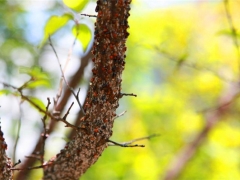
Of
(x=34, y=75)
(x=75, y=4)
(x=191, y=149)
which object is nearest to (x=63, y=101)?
(x=34, y=75)

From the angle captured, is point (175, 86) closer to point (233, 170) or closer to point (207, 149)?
point (207, 149)

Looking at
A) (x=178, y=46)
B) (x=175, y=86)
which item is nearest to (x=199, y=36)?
(x=178, y=46)

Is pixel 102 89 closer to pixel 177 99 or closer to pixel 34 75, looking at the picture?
pixel 34 75

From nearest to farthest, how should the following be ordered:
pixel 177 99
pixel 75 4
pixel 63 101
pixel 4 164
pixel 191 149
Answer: pixel 4 164 → pixel 75 4 → pixel 63 101 → pixel 191 149 → pixel 177 99

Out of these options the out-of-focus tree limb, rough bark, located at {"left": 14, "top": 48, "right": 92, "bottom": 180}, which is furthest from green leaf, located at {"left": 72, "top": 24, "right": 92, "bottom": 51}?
the out-of-focus tree limb

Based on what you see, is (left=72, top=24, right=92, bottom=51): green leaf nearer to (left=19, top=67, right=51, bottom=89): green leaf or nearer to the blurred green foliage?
(left=19, top=67, right=51, bottom=89): green leaf
